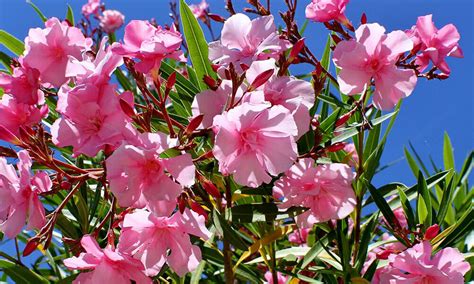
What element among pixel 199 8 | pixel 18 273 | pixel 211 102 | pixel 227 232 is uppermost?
pixel 199 8

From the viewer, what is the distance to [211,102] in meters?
1.08

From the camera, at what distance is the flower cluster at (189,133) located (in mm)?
974

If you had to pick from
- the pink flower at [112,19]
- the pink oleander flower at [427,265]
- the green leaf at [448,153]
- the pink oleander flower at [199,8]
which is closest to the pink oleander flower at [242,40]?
the pink oleander flower at [427,265]

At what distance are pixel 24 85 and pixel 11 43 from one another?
55cm

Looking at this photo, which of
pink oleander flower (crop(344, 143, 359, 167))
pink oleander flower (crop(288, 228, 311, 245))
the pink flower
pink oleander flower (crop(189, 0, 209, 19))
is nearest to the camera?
pink oleander flower (crop(344, 143, 359, 167))

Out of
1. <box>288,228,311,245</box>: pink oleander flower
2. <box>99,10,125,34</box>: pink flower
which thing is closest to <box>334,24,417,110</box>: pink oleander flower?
<box>288,228,311,245</box>: pink oleander flower

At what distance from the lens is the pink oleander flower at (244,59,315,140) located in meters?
1.06

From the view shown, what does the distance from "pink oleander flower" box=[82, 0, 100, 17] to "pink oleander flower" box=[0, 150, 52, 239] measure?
3219 mm

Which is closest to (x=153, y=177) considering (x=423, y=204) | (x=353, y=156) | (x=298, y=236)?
(x=423, y=204)

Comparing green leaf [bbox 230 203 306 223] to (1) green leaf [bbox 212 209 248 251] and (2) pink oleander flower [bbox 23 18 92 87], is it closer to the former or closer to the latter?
(1) green leaf [bbox 212 209 248 251]

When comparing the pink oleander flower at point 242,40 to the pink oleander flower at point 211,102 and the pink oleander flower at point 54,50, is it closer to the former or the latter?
the pink oleander flower at point 211,102

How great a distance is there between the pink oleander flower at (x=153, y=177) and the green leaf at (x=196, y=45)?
42cm

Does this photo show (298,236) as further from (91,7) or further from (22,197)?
(91,7)

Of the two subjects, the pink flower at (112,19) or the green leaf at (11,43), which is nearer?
the green leaf at (11,43)
